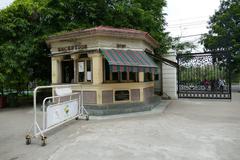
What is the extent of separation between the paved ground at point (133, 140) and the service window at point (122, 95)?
1.71 meters

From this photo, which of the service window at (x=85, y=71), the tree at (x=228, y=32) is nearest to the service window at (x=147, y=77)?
the service window at (x=85, y=71)

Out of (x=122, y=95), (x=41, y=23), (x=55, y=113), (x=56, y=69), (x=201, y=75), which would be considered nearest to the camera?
(x=55, y=113)

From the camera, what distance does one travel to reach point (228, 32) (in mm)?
20188

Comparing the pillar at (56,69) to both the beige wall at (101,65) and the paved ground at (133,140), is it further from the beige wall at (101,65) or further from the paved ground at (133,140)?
the paved ground at (133,140)

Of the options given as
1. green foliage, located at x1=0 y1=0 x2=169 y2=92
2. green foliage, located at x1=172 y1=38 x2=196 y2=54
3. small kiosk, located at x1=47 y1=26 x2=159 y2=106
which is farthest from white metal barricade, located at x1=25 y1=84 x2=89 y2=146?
green foliage, located at x1=172 y1=38 x2=196 y2=54

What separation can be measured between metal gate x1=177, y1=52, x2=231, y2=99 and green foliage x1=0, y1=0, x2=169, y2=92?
2.87 m

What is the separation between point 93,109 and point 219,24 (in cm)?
1822

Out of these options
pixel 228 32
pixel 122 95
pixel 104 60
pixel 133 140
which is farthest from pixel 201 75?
pixel 133 140

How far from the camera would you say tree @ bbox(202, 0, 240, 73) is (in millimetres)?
19297

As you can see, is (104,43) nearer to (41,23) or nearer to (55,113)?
(55,113)

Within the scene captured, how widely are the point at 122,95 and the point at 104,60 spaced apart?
187 centimetres

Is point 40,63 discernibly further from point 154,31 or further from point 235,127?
point 235,127

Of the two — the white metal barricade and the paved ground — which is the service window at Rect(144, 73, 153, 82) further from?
the white metal barricade

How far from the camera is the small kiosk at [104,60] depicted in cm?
901
